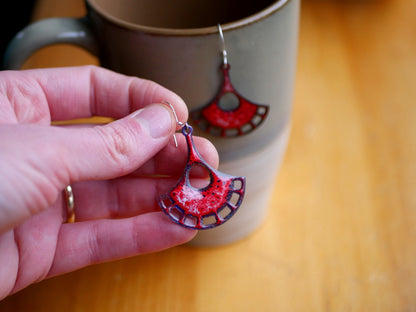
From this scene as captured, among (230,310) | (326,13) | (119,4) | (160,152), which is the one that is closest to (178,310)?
(230,310)

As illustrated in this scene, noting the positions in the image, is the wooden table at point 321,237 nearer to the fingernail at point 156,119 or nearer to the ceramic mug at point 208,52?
the ceramic mug at point 208,52

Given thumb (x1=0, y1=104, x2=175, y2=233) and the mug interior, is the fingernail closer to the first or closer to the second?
thumb (x1=0, y1=104, x2=175, y2=233)

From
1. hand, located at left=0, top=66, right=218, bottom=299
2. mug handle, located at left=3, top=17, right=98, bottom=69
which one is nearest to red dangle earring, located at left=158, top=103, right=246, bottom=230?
hand, located at left=0, top=66, right=218, bottom=299

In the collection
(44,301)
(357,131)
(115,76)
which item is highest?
(115,76)

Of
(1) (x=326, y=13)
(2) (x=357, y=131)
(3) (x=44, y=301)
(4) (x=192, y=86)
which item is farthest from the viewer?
(1) (x=326, y=13)

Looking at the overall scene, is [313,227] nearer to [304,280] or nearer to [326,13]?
[304,280]

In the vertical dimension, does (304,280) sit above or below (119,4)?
below

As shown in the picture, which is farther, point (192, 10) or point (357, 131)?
point (357, 131)

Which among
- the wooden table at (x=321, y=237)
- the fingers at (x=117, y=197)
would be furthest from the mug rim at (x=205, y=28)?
the wooden table at (x=321, y=237)

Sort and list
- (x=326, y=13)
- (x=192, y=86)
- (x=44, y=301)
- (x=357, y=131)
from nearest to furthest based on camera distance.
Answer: (x=192, y=86) < (x=44, y=301) < (x=357, y=131) < (x=326, y=13)

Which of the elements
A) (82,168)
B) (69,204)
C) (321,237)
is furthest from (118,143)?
(321,237)
